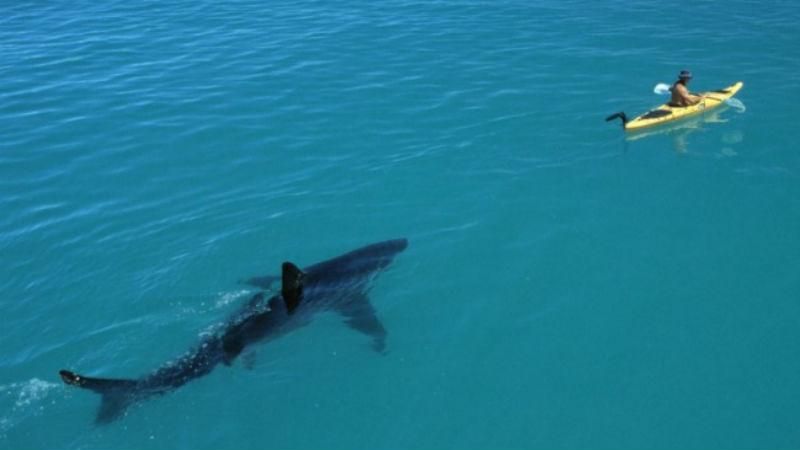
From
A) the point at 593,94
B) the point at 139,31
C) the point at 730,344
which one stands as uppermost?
the point at 139,31

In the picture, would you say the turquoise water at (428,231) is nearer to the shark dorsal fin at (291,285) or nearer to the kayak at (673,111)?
the kayak at (673,111)

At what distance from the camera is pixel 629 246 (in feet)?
56.2

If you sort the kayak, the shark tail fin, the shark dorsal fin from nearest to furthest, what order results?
1. the shark tail fin
2. the shark dorsal fin
3. the kayak

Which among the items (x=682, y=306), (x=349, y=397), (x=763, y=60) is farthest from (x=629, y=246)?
(x=763, y=60)

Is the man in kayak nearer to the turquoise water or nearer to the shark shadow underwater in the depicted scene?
the turquoise water

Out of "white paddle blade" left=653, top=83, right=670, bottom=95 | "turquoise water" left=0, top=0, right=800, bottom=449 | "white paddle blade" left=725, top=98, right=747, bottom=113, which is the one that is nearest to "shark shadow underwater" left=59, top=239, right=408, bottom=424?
"turquoise water" left=0, top=0, right=800, bottom=449

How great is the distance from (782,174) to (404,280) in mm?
11424

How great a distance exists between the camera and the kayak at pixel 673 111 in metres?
22.0

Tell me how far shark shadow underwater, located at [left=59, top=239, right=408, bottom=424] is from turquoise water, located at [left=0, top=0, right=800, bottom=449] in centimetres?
31

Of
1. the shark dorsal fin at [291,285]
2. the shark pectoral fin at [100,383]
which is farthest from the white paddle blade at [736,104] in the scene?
A: the shark pectoral fin at [100,383]

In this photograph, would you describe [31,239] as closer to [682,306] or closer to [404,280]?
[404,280]

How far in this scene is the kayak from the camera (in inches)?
864

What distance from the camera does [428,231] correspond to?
Answer: 18172mm

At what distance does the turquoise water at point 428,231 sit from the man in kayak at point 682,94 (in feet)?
2.92
